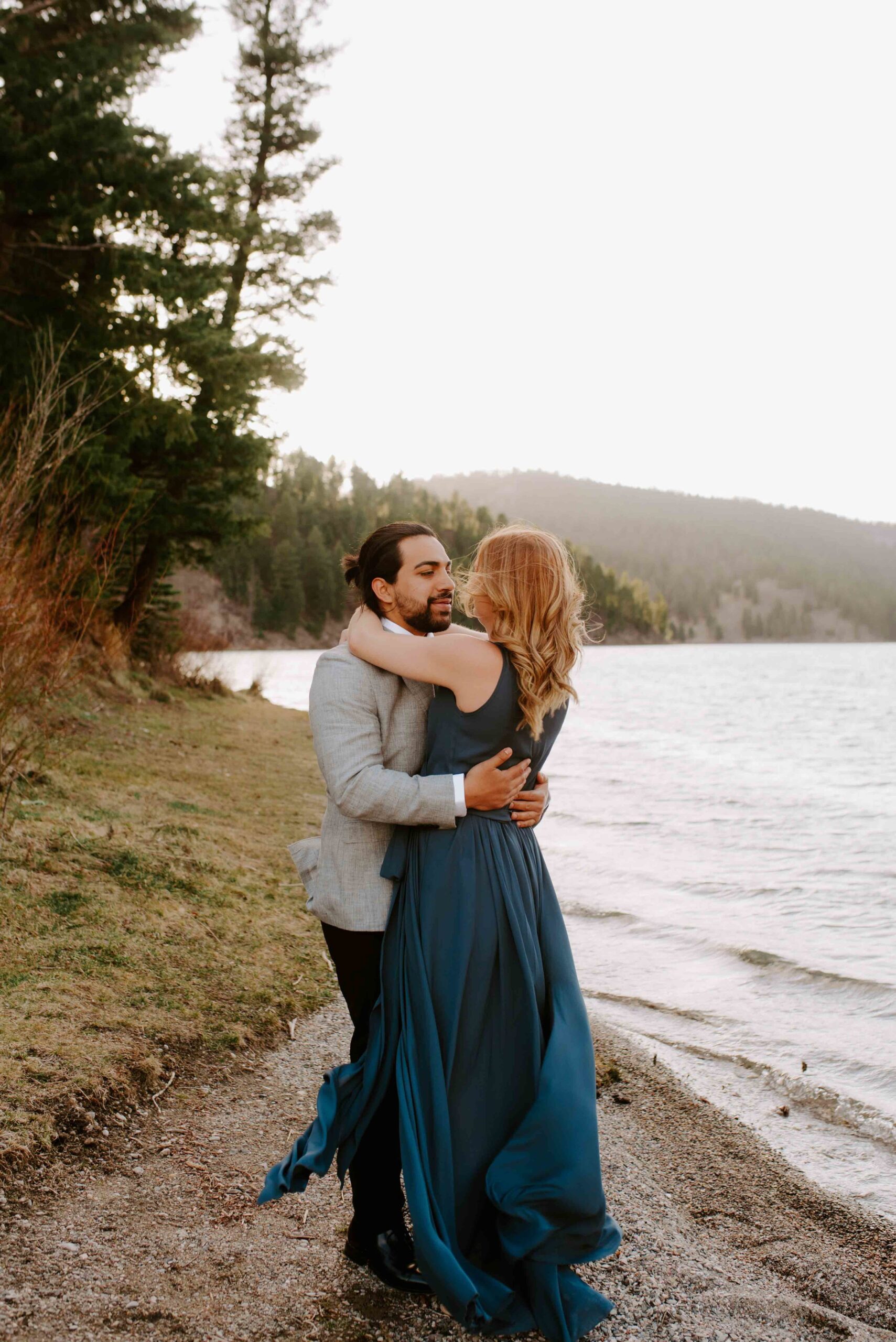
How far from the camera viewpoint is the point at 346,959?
2914mm

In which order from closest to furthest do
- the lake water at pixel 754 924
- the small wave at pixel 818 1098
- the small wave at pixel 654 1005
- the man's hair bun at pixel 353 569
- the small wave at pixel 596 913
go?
the man's hair bun at pixel 353 569, the small wave at pixel 818 1098, the lake water at pixel 754 924, the small wave at pixel 654 1005, the small wave at pixel 596 913

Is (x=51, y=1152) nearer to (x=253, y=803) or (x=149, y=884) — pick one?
(x=149, y=884)

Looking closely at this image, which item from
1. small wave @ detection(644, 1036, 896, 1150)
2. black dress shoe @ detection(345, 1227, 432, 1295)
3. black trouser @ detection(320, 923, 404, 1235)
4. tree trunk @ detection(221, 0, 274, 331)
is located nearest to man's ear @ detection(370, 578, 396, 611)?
black trouser @ detection(320, 923, 404, 1235)

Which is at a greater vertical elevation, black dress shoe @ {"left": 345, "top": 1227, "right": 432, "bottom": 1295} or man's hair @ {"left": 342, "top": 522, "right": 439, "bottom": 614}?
man's hair @ {"left": 342, "top": 522, "right": 439, "bottom": 614}

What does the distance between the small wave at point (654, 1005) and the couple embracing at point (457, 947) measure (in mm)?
3555

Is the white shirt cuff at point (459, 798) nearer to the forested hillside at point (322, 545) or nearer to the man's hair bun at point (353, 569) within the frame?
the man's hair bun at point (353, 569)

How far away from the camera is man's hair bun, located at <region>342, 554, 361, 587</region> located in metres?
3.00

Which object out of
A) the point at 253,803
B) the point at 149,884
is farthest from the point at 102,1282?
the point at 253,803

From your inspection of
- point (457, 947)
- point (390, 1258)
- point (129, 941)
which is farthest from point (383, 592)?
point (129, 941)

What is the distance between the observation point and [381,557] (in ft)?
9.43

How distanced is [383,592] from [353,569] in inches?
6.9

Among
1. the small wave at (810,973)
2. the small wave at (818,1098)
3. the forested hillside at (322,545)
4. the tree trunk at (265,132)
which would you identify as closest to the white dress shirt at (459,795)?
the small wave at (818,1098)

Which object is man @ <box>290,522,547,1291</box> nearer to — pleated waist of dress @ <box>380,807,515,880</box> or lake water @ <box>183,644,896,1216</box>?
pleated waist of dress @ <box>380,807,515,880</box>

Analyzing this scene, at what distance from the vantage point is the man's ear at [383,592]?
2.91m
